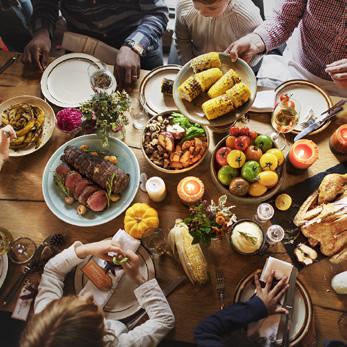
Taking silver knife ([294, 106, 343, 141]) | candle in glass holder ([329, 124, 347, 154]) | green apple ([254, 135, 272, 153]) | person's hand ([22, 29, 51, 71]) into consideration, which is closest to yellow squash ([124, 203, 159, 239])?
green apple ([254, 135, 272, 153])

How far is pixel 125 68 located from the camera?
1.91 meters

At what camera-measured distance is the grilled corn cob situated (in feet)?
5.27

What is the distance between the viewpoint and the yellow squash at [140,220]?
5.19ft

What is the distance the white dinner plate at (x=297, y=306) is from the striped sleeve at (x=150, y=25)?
1.51m

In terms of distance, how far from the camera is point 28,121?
1.81m

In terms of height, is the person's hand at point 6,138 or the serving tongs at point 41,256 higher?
the person's hand at point 6,138

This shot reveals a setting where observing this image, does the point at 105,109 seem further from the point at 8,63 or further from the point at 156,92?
the point at 8,63

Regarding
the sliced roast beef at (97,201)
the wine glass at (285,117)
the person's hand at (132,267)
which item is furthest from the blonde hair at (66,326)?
the wine glass at (285,117)

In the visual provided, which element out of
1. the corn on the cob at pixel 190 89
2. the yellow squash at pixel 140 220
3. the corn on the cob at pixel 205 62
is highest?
the corn on the cob at pixel 205 62

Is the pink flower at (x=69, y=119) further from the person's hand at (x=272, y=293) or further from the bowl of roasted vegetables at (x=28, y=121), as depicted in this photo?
the person's hand at (x=272, y=293)

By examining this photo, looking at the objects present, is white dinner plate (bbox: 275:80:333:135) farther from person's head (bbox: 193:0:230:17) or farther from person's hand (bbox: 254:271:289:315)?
person's hand (bbox: 254:271:289:315)

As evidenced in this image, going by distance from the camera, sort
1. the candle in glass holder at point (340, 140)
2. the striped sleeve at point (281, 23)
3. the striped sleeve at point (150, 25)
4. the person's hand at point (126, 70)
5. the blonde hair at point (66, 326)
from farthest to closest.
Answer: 1. the striped sleeve at point (150, 25)
2. the striped sleeve at point (281, 23)
3. the person's hand at point (126, 70)
4. the candle in glass holder at point (340, 140)
5. the blonde hair at point (66, 326)

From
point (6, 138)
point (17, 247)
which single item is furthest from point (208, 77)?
point (17, 247)

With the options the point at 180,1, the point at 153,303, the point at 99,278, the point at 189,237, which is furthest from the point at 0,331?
the point at 180,1
